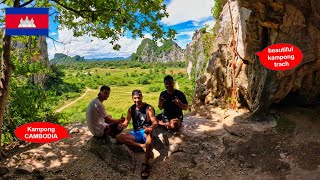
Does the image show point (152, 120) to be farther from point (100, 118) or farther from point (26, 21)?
point (26, 21)

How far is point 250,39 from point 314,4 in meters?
2.63

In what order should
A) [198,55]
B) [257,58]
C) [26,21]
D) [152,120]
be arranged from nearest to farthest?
1. [26,21]
2. [152,120]
3. [257,58]
4. [198,55]

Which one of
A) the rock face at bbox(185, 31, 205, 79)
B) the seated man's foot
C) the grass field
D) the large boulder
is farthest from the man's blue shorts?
the grass field

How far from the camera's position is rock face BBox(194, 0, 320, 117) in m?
8.72

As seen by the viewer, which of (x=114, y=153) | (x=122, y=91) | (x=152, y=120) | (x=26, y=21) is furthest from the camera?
(x=122, y=91)

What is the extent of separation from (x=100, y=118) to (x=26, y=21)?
2.90 metres

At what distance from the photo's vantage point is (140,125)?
316 inches

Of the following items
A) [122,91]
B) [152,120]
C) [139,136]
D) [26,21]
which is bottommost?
[122,91]

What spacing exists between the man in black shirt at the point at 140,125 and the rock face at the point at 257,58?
12.9ft

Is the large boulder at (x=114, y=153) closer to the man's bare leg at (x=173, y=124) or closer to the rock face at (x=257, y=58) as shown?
the man's bare leg at (x=173, y=124)

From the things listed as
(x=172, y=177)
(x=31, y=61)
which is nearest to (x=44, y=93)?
Answer: (x=31, y=61)

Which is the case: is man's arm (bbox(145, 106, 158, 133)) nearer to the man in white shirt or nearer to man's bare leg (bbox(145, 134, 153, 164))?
man's bare leg (bbox(145, 134, 153, 164))

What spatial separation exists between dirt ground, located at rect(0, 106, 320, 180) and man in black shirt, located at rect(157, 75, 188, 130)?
371 mm

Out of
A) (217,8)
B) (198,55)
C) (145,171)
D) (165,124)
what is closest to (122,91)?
(198,55)
